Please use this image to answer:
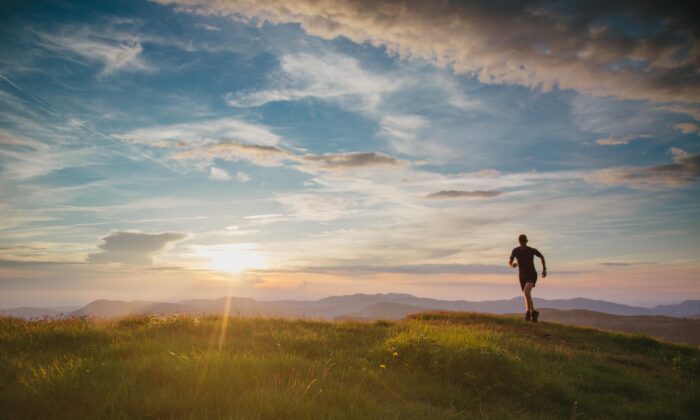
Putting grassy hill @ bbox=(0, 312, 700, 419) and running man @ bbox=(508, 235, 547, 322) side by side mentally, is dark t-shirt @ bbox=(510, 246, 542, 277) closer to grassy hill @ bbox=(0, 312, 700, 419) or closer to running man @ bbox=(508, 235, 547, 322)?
running man @ bbox=(508, 235, 547, 322)

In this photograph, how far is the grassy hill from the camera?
5398 mm

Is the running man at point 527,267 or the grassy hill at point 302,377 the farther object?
the running man at point 527,267

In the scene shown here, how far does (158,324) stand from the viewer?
1134 centimetres

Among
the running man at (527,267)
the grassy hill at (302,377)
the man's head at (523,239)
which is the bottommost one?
the grassy hill at (302,377)

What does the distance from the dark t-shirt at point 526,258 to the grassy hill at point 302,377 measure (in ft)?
19.7

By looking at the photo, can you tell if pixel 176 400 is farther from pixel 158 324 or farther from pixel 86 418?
pixel 158 324

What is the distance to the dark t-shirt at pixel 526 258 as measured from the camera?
18656mm

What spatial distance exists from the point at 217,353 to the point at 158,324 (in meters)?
5.15

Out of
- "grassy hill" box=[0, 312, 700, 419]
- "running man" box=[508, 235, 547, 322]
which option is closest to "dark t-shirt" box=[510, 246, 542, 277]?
"running man" box=[508, 235, 547, 322]

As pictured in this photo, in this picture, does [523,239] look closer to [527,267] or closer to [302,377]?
[527,267]

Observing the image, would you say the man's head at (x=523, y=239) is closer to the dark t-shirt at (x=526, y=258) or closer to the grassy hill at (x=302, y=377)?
the dark t-shirt at (x=526, y=258)

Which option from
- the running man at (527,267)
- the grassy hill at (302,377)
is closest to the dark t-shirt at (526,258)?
the running man at (527,267)

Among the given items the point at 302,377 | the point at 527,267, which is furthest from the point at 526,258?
the point at 302,377

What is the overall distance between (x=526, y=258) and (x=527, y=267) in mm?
399
